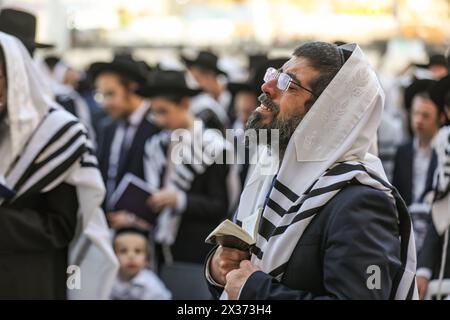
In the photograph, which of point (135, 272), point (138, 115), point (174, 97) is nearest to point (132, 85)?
point (138, 115)

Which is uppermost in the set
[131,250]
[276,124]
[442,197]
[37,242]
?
[276,124]

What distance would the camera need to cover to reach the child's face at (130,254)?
648 centimetres

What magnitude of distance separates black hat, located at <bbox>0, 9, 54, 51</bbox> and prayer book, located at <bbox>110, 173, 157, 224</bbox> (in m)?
1.70

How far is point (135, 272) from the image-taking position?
648 cm

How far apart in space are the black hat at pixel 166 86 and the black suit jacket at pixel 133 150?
26 centimetres

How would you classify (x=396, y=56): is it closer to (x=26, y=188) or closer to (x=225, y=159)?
(x=225, y=159)

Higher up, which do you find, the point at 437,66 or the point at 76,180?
the point at 437,66

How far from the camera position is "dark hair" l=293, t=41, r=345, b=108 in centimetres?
319

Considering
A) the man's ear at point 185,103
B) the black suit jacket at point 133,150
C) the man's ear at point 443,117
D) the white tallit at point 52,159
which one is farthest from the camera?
the black suit jacket at point 133,150

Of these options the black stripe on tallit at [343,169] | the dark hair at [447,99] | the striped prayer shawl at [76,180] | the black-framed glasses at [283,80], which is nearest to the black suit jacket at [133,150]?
the striped prayer shawl at [76,180]

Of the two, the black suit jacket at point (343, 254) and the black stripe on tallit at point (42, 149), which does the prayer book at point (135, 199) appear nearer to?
the black stripe on tallit at point (42, 149)

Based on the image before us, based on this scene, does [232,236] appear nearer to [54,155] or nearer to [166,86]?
[54,155]

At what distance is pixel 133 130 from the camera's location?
765 cm

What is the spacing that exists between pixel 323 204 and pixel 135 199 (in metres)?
3.89
